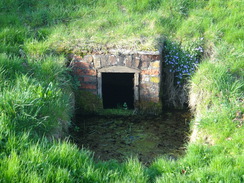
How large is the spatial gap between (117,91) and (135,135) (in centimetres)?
189

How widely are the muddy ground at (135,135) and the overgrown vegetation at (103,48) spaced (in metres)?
0.39

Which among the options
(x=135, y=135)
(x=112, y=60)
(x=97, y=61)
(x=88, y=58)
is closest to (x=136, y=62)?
(x=112, y=60)

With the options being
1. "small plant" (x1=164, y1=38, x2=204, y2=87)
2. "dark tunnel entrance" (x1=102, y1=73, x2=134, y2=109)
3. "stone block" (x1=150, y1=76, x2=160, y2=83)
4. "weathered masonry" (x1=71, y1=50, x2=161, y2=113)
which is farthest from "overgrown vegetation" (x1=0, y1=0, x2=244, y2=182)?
"dark tunnel entrance" (x1=102, y1=73, x2=134, y2=109)

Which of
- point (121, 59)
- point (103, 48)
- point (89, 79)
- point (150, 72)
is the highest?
point (103, 48)

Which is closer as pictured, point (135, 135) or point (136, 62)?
point (135, 135)

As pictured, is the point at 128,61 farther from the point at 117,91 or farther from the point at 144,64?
the point at 117,91

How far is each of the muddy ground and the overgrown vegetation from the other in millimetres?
387

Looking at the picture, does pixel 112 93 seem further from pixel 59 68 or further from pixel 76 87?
pixel 59 68

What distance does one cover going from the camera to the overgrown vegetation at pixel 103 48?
12.6 feet

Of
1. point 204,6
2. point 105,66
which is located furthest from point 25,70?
point 204,6

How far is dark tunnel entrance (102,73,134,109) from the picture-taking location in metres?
7.48

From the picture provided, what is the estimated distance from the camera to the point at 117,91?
25.7ft

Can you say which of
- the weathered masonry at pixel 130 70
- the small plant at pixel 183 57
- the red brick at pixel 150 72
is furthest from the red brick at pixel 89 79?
the small plant at pixel 183 57

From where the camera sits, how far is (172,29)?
24.5ft
